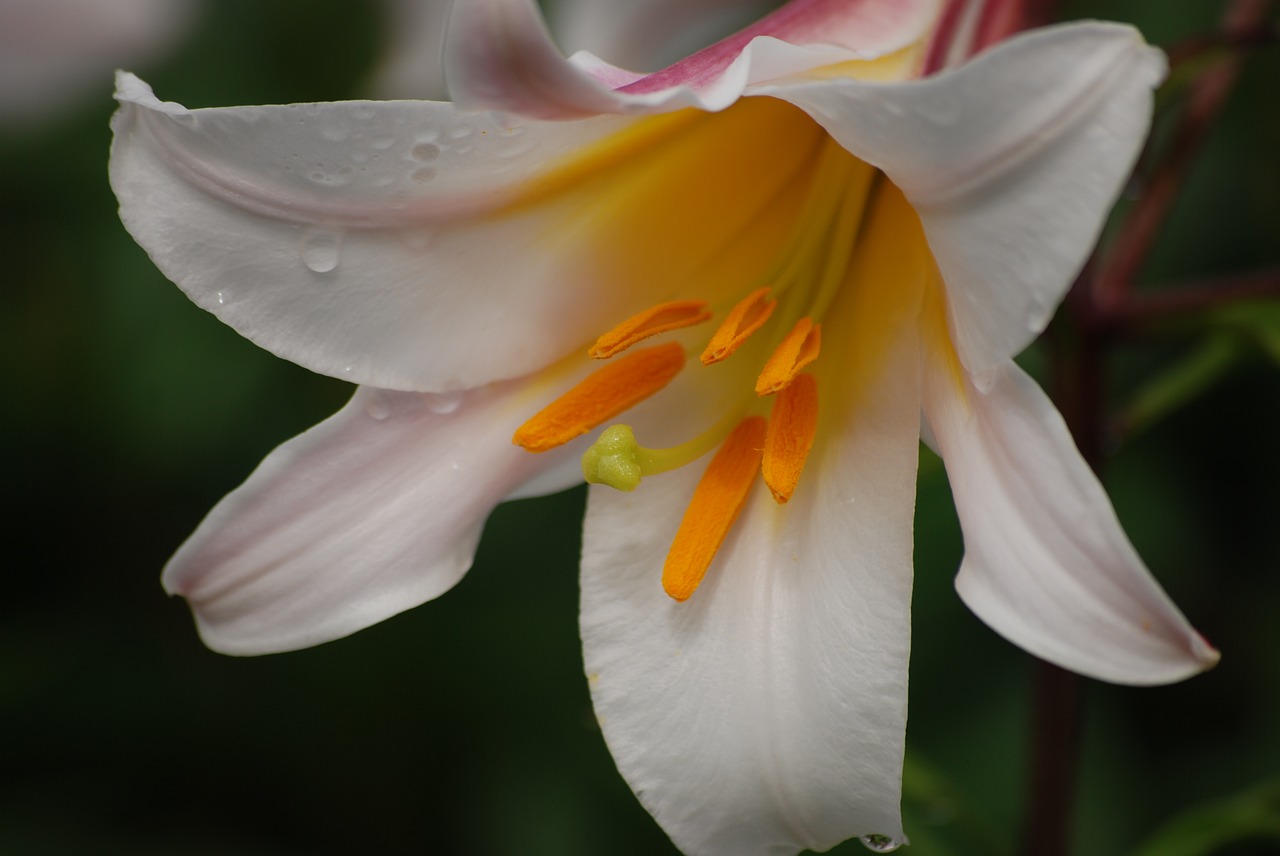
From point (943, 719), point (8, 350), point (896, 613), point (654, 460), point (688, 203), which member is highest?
point (8, 350)

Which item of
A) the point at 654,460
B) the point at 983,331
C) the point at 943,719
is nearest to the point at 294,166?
the point at 654,460

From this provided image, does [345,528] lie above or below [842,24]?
below

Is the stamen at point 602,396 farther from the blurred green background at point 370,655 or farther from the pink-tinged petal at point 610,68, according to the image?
the blurred green background at point 370,655

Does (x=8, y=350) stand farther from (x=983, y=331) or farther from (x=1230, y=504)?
(x=1230, y=504)

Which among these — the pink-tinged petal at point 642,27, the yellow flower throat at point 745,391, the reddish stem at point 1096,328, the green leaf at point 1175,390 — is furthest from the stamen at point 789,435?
the pink-tinged petal at point 642,27

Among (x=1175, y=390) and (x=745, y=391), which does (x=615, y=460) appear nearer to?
(x=745, y=391)

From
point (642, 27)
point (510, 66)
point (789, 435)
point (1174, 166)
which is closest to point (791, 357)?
point (789, 435)

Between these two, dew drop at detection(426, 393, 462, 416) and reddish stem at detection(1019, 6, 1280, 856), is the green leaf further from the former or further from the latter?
dew drop at detection(426, 393, 462, 416)

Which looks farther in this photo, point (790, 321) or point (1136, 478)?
point (1136, 478)
